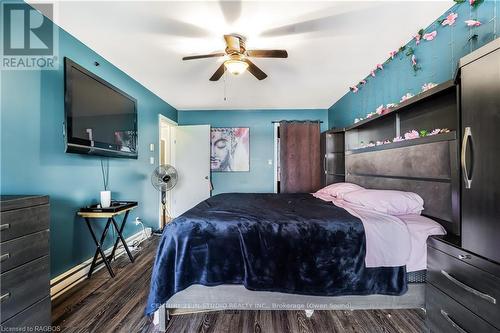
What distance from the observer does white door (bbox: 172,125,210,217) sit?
14.8ft

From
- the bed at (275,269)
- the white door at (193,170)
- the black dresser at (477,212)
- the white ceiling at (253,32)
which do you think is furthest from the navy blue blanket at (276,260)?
the white door at (193,170)

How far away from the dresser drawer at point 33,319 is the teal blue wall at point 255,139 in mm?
3487

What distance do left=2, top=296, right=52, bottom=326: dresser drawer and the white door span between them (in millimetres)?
3130

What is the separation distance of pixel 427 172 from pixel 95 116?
3177 mm

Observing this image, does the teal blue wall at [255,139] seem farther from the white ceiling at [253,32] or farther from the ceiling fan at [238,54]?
the ceiling fan at [238,54]

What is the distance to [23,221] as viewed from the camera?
4.04 ft

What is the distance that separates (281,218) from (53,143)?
210 cm

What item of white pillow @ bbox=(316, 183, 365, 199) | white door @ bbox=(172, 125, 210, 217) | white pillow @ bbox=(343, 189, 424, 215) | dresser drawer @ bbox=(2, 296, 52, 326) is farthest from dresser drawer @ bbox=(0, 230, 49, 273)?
white door @ bbox=(172, 125, 210, 217)

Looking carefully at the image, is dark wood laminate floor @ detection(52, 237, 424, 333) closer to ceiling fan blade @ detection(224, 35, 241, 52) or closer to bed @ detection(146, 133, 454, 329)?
bed @ detection(146, 133, 454, 329)

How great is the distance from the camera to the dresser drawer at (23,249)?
1137mm

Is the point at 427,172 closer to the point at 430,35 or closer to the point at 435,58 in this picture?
the point at 435,58

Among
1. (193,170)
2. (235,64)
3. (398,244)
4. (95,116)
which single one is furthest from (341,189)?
(193,170)

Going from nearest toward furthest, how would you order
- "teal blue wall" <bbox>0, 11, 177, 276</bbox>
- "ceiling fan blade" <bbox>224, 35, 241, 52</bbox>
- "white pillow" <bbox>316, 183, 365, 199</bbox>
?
1. "teal blue wall" <bbox>0, 11, 177, 276</bbox>
2. "ceiling fan blade" <bbox>224, 35, 241, 52</bbox>
3. "white pillow" <bbox>316, 183, 365, 199</bbox>

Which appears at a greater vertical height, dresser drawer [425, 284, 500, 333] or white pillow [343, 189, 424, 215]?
white pillow [343, 189, 424, 215]
